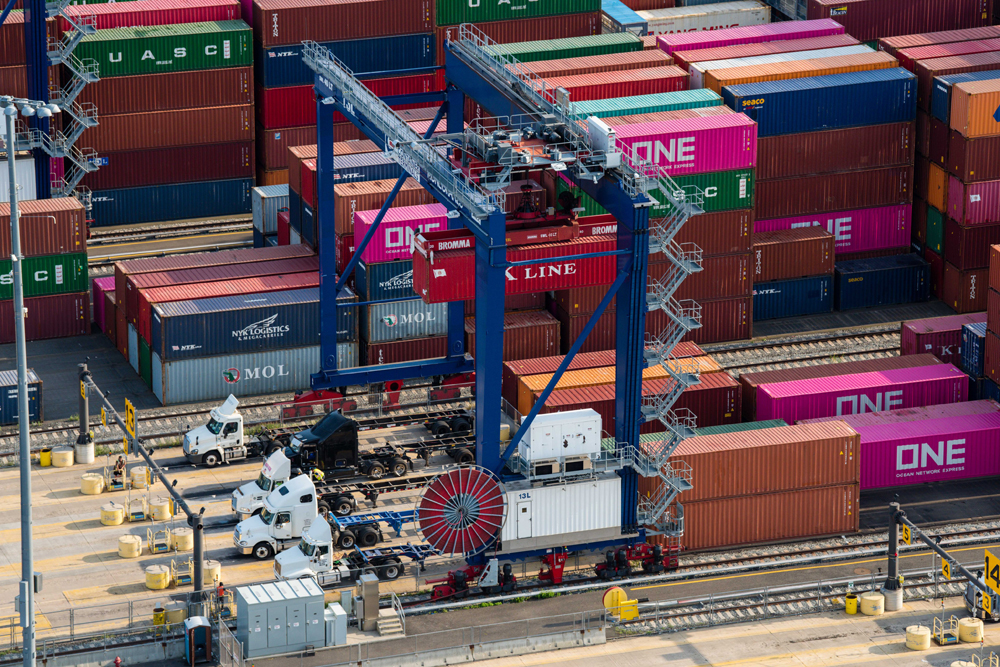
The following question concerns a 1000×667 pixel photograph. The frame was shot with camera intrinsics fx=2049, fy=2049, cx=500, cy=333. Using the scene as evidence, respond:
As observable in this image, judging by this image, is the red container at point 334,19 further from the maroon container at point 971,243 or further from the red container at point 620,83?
the maroon container at point 971,243

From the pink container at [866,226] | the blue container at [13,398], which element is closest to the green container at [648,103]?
the pink container at [866,226]

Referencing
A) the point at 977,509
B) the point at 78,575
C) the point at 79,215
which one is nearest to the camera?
the point at 78,575

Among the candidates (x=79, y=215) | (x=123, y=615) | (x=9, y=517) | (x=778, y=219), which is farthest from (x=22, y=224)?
(x=778, y=219)

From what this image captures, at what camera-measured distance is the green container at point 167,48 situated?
114 meters

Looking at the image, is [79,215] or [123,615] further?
[79,215]

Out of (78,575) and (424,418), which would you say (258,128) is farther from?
(78,575)

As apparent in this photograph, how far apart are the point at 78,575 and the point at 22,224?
87.1 ft

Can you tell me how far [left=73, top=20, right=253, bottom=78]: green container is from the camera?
113750 millimetres

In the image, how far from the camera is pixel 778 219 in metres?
107

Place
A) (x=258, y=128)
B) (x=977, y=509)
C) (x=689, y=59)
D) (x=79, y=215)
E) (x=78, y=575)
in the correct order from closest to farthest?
(x=78, y=575) < (x=977, y=509) < (x=79, y=215) < (x=689, y=59) < (x=258, y=128)

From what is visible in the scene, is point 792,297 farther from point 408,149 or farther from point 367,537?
point 367,537

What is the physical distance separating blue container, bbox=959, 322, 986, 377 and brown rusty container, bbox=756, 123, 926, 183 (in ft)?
54.3

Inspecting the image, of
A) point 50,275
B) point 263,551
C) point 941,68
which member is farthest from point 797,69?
point 263,551

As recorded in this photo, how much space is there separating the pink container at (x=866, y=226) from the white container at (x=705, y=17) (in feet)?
67.6
